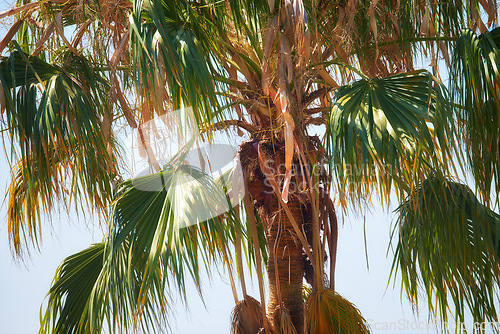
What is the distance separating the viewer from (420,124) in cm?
163

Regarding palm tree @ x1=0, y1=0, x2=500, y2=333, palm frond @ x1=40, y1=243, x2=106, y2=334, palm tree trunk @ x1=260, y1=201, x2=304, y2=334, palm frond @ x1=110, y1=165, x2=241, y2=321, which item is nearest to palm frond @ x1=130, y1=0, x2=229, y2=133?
A: palm tree @ x1=0, y1=0, x2=500, y2=333

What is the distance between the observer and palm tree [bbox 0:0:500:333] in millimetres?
1747

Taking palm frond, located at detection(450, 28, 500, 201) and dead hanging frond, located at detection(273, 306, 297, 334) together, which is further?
dead hanging frond, located at detection(273, 306, 297, 334)

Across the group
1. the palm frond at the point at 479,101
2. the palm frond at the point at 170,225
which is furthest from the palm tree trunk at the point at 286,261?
the palm frond at the point at 479,101

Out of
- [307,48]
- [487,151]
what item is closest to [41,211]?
[307,48]

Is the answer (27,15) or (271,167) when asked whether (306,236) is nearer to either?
(271,167)

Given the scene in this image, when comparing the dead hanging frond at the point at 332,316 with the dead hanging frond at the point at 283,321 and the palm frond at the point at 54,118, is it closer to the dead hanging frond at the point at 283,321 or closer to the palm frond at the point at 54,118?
the dead hanging frond at the point at 283,321

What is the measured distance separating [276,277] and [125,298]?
73cm

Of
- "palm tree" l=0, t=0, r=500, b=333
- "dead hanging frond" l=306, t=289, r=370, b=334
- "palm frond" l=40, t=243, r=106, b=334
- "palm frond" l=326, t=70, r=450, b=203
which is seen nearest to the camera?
"palm frond" l=326, t=70, r=450, b=203

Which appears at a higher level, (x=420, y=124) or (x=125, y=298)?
(x=420, y=124)

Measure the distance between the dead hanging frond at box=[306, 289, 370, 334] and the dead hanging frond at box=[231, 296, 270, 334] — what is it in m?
0.20


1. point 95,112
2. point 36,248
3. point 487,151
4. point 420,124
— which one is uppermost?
point 95,112

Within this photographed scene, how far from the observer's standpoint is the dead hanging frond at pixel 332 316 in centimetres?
221

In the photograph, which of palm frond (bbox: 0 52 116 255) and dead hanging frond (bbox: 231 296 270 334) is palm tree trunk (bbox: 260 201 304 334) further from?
palm frond (bbox: 0 52 116 255)
